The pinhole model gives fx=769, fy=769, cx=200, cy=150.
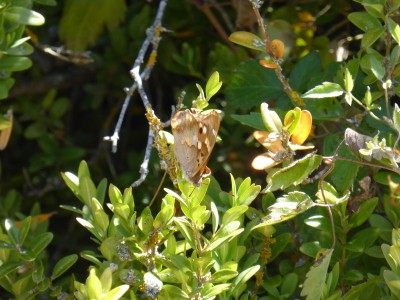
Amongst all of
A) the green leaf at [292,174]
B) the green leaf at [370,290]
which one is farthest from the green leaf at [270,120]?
the green leaf at [370,290]

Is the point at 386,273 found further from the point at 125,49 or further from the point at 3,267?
the point at 125,49

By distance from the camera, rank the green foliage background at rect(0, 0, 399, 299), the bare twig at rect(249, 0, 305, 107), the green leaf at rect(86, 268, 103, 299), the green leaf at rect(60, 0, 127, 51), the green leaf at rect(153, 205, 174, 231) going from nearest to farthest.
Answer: the green leaf at rect(86, 268, 103, 299) < the green leaf at rect(153, 205, 174, 231) < the bare twig at rect(249, 0, 305, 107) < the green foliage background at rect(0, 0, 399, 299) < the green leaf at rect(60, 0, 127, 51)

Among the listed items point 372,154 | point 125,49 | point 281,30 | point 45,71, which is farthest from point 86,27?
point 372,154

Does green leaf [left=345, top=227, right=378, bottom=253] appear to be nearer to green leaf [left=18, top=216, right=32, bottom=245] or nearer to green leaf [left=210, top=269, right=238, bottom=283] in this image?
green leaf [left=210, top=269, right=238, bottom=283]

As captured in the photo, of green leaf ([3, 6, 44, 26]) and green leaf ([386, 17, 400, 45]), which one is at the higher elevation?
green leaf ([3, 6, 44, 26])

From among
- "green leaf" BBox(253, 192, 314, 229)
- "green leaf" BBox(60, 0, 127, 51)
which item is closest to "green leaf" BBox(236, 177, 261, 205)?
"green leaf" BBox(253, 192, 314, 229)
